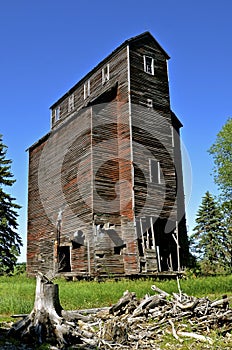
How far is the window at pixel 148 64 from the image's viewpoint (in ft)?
85.6

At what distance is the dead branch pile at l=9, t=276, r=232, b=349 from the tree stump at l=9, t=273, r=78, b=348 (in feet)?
0.08

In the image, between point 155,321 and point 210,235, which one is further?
point 210,235

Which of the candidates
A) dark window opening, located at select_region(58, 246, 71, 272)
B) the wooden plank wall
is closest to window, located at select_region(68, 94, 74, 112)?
the wooden plank wall

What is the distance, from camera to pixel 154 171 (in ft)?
79.0

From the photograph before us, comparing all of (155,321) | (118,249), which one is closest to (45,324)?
(155,321)

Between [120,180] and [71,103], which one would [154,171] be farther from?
[71,103]

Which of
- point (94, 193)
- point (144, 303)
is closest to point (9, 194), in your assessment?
point (94, 193)

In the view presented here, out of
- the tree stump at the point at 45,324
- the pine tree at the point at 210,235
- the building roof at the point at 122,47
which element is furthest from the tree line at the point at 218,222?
the tree stump at the point at 45,324

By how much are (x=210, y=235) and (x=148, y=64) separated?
21.3 metres

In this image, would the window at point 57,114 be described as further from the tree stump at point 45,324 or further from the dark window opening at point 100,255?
the tree stump at point 45,324

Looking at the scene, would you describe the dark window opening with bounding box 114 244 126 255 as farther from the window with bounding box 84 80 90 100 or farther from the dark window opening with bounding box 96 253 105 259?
the window with bounding box 84 80 90 100

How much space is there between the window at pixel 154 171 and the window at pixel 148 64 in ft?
21.8

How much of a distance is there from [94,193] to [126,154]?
3.20 metres

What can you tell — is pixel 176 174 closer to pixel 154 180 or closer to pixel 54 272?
pixel 154 180
